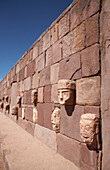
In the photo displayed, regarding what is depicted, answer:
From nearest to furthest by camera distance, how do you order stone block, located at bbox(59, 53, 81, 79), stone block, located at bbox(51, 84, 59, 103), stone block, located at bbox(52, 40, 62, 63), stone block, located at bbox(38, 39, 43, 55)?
stone block, located at bbox(59, 53, 81, 79) → stone block, located at bbox(52, 40, 62, 63) → stone block, located at bbox(51, 84, 59, 103) → stone block, located at bbox(38, 39, 43, 55)

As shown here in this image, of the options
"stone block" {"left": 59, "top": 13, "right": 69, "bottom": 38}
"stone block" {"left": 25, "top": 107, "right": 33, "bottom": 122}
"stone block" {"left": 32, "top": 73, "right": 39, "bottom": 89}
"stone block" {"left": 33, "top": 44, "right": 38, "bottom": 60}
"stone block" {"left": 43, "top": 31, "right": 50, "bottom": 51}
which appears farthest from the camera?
"stone block" {"left": 25, "top": 107, "right": 33, "bottom": 122}

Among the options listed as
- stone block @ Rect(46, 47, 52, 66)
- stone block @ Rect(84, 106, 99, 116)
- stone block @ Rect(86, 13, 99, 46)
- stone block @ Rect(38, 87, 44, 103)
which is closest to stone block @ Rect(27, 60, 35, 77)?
stone block @ Rect(38, 87, 44, 103)

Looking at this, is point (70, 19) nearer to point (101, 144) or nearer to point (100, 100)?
point (100, 100)

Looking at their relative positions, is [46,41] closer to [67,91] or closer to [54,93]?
[54,93]

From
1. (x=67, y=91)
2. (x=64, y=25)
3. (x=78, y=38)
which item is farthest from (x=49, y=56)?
(x=67, y=91)

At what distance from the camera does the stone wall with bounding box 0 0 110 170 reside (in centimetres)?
201

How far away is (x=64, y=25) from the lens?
2.94 metres

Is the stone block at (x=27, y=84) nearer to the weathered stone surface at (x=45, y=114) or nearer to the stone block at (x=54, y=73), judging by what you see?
the weathered stone surface at (x=45, y=114)

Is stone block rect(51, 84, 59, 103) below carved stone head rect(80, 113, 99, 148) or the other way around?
the other way around

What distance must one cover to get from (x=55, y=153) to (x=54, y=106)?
3.19ft

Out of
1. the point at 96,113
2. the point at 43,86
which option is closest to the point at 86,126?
the point at 96,113

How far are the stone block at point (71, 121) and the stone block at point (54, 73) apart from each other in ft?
2.32

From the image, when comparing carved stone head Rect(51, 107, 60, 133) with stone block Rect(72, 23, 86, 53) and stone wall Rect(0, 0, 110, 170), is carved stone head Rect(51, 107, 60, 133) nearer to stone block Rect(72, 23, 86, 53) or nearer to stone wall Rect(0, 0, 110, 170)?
stone wall Rect(0, 0, 110, 170)

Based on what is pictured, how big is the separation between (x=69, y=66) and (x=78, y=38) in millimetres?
538
